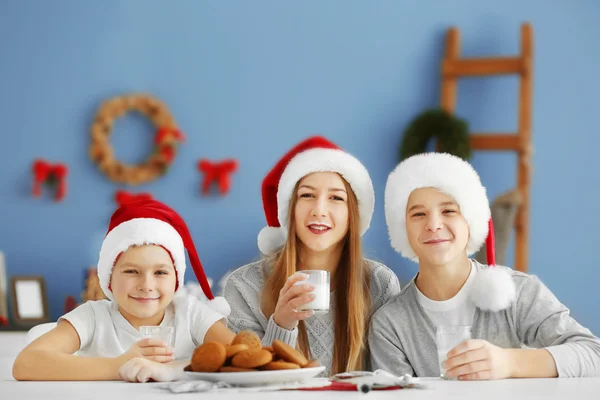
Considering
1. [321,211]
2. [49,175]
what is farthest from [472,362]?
[49,175]

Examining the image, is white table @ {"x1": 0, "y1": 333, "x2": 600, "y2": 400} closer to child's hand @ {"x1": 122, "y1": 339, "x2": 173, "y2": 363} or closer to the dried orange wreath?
child's hand @ {"x1": 122, "y1": 339, "x2": 173, "y2": 363}

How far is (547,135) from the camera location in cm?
466

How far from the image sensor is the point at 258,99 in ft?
14.9

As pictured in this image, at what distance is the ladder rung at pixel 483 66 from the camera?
445 cm

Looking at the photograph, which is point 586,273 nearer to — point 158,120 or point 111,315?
point 158,120

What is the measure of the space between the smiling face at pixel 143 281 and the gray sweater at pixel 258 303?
1.16 ft

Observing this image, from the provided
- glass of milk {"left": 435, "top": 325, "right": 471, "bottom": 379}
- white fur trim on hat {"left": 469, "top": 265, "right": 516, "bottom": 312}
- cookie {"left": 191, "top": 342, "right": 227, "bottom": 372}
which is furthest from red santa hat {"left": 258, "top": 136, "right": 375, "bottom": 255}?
cookie {"left": 191, "top": 342, "right": 227, "bottom": 372}

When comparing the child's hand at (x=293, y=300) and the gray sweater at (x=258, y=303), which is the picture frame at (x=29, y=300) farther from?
the child's hand at (x=293, y=300)

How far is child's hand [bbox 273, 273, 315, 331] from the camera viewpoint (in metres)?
1.89

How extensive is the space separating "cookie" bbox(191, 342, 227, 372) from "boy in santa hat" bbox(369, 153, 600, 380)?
727 mm

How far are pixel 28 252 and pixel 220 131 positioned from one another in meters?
1.19

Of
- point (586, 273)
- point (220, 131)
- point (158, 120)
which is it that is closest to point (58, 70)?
point (158, 120)

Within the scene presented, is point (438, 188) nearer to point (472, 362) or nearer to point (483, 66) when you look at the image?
point (472, 362)

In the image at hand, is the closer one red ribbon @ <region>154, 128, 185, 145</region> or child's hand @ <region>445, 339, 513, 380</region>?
child's hand @ <region>445, 339, 513, 380</region>
